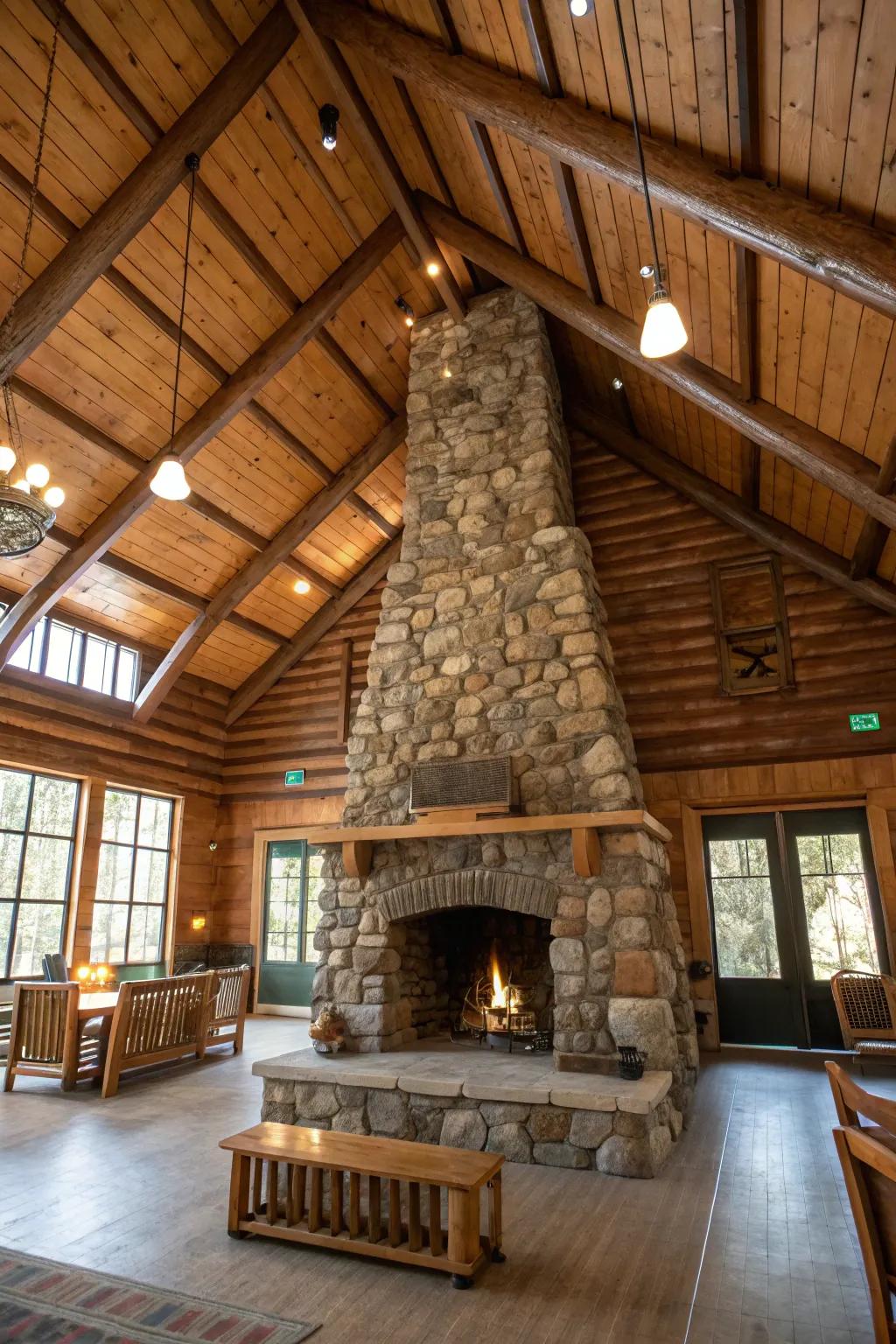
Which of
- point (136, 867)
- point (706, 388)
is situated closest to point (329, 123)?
point (706, 388)

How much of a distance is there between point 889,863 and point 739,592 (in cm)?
288

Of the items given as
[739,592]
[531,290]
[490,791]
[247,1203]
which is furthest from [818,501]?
[247,1203]

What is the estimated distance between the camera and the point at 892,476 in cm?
482

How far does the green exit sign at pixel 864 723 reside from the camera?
6.96 meters

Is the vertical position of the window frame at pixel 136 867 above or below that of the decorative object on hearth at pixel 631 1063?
above

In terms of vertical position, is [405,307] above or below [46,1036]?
above

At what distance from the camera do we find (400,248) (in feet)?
24.6

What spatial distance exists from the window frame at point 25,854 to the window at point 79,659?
1.03m

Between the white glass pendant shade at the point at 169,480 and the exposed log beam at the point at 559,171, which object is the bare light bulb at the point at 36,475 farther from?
the exposed log beam at the point at 559,171

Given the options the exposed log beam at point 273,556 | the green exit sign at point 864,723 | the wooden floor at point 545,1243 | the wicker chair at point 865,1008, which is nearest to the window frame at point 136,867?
the exposed log beam at point 273,556

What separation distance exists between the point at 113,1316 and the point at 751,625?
7062 mm

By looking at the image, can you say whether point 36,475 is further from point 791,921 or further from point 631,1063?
point 791,921

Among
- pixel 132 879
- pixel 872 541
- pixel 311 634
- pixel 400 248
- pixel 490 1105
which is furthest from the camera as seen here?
pixel 311 634

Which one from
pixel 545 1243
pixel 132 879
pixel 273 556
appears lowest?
pixel 545 1243
